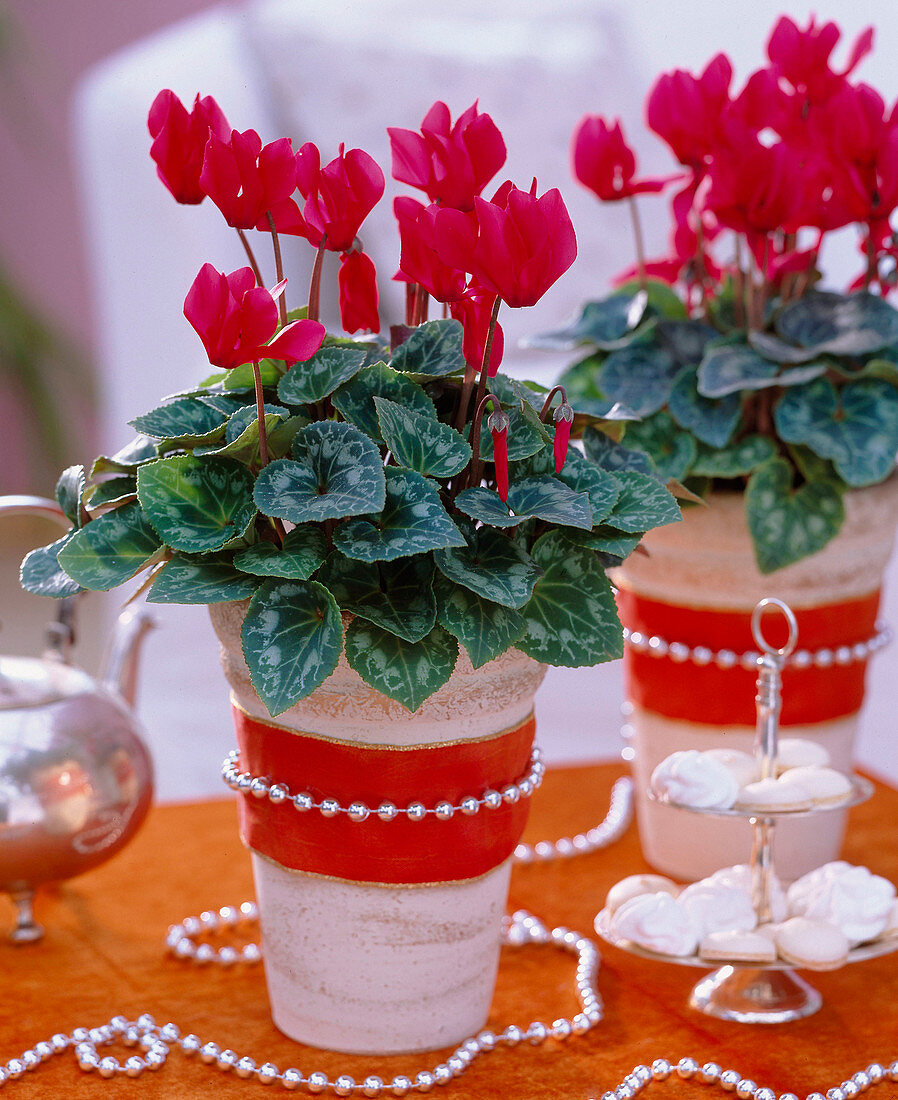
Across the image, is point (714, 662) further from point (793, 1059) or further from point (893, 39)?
point (893, 39)

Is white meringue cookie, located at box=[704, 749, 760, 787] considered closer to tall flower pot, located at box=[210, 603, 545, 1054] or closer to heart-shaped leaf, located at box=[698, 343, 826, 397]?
tall flower pot, located at box=[210, 603, 545, 1054]

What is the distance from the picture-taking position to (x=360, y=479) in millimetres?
592

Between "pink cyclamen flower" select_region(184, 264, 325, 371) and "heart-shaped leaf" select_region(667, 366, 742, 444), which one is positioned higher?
"pink cyclamen flower" select_region(184, 264, 325, 371)

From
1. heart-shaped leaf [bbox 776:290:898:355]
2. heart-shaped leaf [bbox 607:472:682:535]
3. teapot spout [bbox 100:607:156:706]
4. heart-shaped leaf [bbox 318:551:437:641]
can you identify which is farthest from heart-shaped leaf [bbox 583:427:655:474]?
teapot spout [bbox 100:607:156:706]

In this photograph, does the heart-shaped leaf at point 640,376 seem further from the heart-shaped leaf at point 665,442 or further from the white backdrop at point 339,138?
the white backdrop at point 339,138

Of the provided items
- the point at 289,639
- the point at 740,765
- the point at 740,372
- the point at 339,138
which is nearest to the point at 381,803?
the point at 289,639

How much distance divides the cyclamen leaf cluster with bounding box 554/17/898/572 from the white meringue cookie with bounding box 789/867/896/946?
0.76 feet

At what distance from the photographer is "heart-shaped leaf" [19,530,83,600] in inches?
25.6

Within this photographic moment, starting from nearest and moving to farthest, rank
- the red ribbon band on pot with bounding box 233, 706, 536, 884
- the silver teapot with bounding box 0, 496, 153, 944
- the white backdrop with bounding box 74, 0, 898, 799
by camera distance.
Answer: the red ribbon band on pot with bounding box 233, 706, 536, 884, the silver teapot with bounding box 0, 496, 153, 944, the white backdrop with bounding box 74, 0, 898, 799

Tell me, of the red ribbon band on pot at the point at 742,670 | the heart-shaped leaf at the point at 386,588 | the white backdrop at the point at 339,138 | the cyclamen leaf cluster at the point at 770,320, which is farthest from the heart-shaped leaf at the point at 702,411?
the white backdrop at the point at 339,138

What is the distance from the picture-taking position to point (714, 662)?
0.90m

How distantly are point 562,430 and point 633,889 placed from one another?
0.27 meters

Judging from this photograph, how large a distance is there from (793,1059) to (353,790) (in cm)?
28

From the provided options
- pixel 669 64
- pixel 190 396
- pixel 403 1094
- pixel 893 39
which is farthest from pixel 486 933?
pixel 669 64
